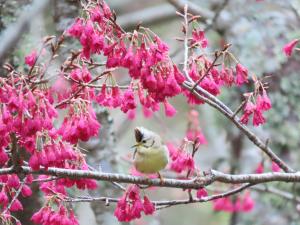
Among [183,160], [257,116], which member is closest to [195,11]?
[183,160]

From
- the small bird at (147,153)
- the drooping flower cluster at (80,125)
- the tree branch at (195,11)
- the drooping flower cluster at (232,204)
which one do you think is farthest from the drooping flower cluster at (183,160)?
the drooping flower cluster at (232,204)

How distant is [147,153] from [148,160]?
3cm

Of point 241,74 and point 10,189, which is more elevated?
point 241,74

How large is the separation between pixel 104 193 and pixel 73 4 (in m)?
1.16

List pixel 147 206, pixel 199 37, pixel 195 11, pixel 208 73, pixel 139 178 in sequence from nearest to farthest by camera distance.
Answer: pixel 139 178, pixel 147 206, pixel 208 73, pixel 199 37, pixel 195 11

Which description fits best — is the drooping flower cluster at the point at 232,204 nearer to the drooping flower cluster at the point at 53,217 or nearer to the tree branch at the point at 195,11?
the tree branch at the point at 195,11

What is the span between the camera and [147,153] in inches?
112

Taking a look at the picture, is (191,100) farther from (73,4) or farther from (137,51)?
(73,4)

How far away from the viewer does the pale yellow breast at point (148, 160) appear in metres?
2.84

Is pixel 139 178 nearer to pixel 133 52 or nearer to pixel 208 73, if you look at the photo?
pixel 133 52

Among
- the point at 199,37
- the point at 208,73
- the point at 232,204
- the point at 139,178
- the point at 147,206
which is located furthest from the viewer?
the point at 232,204

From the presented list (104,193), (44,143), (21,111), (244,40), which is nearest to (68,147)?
(44,143)

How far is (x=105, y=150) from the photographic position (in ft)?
13.8

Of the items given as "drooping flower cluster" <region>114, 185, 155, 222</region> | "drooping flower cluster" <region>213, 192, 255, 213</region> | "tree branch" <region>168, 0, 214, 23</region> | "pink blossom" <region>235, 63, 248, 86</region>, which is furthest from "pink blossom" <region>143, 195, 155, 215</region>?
"drooping flower cluster" <region>213, 192, 255, 213</region>
